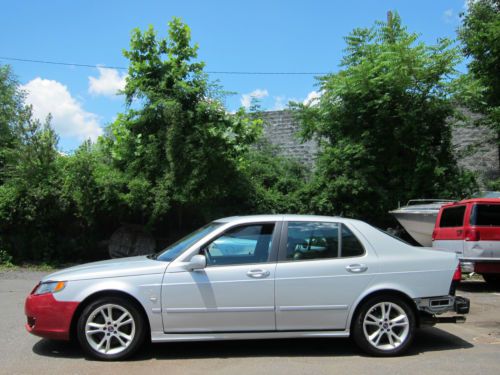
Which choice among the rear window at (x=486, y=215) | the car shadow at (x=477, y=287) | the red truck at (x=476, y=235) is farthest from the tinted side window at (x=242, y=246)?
the car shadow at (x=477, y=287)

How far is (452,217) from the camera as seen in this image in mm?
10695

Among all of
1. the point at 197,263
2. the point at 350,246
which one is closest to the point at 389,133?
the point at 350,246

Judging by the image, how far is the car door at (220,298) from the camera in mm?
5324

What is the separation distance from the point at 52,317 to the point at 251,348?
221 centimetres

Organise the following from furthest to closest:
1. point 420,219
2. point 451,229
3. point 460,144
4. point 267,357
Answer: point 460,144
point 420,219
point 451,229
point 267,357

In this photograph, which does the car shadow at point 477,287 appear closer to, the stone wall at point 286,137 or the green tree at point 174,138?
the green tree at point 174,138

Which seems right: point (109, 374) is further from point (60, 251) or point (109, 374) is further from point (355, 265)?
point (60, 251)

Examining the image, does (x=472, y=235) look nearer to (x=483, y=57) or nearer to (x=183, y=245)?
(x=183, y=245)

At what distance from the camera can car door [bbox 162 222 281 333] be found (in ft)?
17.5

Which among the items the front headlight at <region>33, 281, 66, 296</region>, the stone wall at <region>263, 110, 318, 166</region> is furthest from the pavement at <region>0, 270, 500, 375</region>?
the stone wall at <region>263, 110, 318, 166</region>

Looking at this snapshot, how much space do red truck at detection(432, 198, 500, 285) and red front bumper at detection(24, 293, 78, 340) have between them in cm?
735

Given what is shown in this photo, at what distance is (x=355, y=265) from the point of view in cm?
560

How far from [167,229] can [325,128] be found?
5.61 meters

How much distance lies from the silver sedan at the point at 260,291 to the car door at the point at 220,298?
0.01 m
